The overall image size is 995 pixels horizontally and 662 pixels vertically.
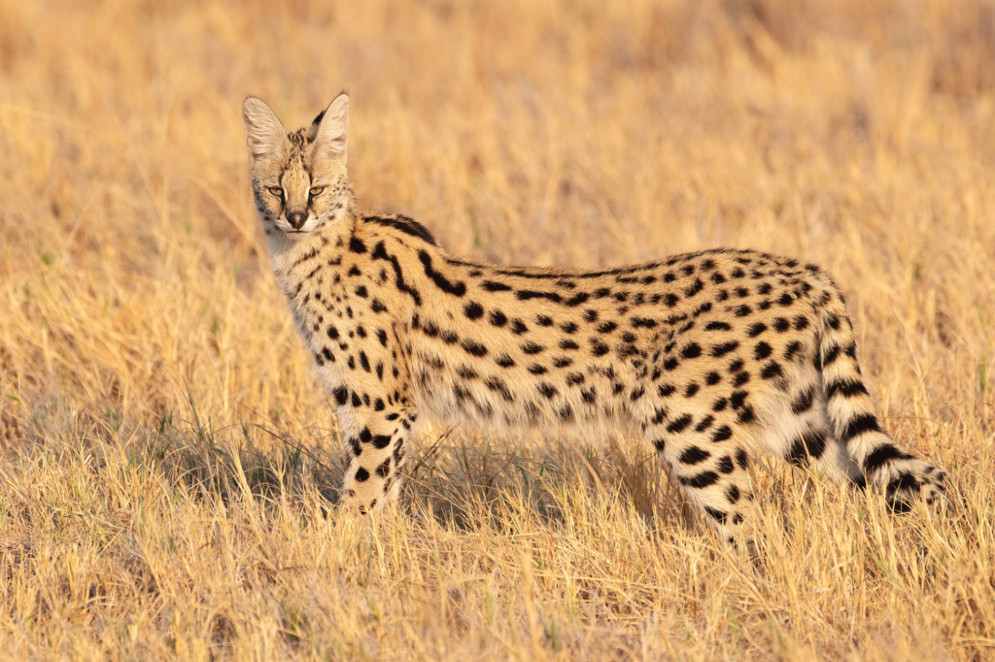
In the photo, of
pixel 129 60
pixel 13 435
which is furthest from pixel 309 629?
pixel 129 60

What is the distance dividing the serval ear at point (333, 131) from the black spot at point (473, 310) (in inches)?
35.7

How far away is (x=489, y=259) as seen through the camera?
27.5 feet

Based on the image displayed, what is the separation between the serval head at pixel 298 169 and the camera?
533 cm

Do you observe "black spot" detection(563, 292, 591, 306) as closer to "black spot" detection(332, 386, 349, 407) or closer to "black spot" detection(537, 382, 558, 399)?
"black spot" detection(537, 382, 558, 399)

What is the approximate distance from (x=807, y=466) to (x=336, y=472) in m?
2.13

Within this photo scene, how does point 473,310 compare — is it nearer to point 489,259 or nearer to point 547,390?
point 547,390

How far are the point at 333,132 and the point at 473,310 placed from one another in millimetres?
1048

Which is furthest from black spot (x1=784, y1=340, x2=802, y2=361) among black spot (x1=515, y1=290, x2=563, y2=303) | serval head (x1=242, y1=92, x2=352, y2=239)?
serval head (x1=242, y1=92, x2=352, y2=239)

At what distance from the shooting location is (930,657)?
3875 millimetres

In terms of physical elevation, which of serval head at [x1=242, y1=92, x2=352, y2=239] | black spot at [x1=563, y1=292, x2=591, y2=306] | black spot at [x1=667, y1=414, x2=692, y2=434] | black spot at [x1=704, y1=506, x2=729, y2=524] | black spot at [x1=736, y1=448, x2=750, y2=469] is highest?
serval head at [x1=242, y1=92, x2=352, y2=239]

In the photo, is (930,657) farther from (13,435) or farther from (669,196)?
(669,196)

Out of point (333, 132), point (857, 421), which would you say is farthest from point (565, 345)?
point (333, 132)

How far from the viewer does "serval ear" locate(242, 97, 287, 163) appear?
5.44m

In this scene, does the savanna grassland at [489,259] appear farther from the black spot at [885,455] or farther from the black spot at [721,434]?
the black spot at [721,434]
